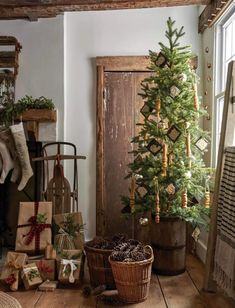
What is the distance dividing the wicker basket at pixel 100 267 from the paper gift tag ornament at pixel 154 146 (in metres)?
0.93

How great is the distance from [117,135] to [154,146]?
100 centimetres

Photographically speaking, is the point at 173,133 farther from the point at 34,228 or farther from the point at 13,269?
the point at 13,269

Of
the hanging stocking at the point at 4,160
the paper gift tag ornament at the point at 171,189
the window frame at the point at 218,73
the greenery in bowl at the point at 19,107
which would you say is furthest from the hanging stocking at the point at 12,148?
the window frame at the point at 218,73

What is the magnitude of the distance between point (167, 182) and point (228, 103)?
88 centimetres

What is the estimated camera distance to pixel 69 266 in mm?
2875

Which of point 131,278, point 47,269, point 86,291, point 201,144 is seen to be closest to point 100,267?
point 86,291

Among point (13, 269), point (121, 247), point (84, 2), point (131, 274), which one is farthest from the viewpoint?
point (84, 2)

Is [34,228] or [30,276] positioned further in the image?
[34,228]

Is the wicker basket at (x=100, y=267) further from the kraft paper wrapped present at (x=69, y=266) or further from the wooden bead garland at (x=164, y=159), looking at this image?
the wooden bead garland at (x=164, y=159)

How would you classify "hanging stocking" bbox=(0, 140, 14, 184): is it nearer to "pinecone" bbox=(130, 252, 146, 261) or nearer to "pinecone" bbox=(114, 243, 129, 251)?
"pinecone" bbox=(114, 243, 129, 251)

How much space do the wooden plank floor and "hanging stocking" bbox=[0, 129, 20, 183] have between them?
47.1 inches

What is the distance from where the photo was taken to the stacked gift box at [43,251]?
2850 millimetres

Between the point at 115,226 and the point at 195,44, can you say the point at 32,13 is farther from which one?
the point at 115,226

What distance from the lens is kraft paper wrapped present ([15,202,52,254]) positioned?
3.14 m
